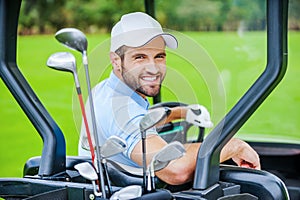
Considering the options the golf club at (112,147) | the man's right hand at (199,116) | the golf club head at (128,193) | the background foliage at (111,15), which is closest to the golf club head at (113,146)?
the golf club at (112,147)

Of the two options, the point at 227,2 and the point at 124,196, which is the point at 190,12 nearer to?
the point at 227,2

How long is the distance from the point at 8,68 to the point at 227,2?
501 inches

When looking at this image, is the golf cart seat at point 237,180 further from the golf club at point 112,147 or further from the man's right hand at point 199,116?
the man's right hand at point 199,116

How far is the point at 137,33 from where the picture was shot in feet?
5.83

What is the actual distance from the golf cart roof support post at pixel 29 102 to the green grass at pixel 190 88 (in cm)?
8

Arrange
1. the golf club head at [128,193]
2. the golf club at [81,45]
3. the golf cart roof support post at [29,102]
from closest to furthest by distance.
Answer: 1. the golf club head at [128,193]
2. the golf club at [81,45]
3. the golf cart roof support post at [29,102]

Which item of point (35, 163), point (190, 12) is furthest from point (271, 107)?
point (35, 163)

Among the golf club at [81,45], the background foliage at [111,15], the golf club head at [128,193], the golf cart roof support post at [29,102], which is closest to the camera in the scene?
the golf club head at [128,193]

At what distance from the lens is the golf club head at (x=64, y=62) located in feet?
5.63

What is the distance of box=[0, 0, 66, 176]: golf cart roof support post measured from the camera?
6.27 feet

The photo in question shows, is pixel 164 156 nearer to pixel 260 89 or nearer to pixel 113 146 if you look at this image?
pixel 113 146

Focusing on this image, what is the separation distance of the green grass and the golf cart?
9 centimetres

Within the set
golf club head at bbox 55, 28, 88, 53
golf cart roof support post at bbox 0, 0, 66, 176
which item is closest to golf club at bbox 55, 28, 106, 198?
golf club head at bbox 55, 28, 88, 53

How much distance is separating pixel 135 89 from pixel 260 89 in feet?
1.14
